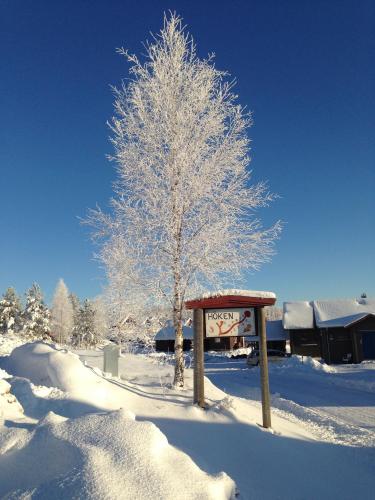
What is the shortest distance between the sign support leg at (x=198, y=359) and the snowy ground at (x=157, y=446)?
434mm

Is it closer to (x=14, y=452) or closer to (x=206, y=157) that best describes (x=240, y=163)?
(x=206, y=157)

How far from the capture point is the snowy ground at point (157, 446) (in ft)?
12.7

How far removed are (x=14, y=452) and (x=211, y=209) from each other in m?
7.32

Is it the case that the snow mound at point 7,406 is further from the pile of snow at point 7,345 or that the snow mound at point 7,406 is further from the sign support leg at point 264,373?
the pile of snow at point 7,345

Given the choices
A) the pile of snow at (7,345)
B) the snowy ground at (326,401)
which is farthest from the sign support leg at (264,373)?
the pile of snow at (7,345)

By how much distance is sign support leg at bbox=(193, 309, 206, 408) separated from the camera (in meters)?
8.34

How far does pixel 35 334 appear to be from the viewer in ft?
184

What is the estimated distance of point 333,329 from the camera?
3959 centimetres

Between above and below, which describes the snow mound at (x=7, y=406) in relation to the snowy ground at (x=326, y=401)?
above

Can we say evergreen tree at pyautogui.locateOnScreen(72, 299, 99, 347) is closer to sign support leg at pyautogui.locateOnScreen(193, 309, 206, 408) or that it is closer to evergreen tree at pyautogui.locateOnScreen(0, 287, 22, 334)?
evergreen tree at pyautogui.locateOnScreen(0, 287, 22, 334)

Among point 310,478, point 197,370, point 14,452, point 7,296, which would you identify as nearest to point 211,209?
point 197,370

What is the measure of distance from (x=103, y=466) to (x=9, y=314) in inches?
2451

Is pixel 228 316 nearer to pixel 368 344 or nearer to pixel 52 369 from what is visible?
pixel 52 369

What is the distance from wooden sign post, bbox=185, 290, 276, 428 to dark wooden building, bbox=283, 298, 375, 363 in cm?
3295
